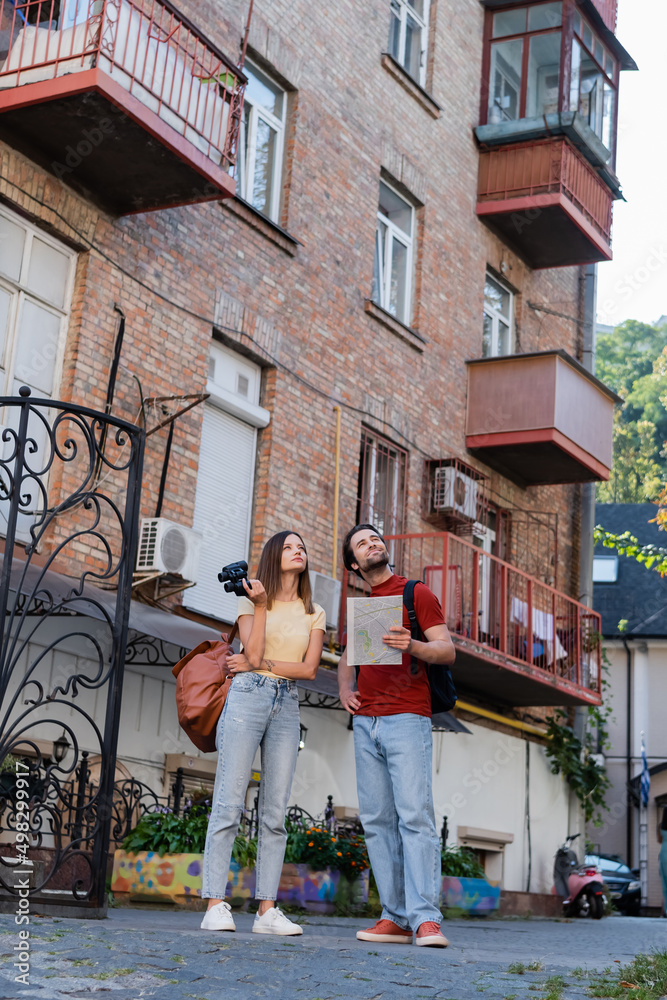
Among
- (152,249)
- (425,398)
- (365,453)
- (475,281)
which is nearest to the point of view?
(152,249)

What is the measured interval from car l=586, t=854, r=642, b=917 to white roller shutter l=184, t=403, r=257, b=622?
1874cm

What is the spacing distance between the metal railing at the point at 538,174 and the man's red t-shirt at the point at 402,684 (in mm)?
→ 12363

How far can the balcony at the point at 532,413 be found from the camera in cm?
1645

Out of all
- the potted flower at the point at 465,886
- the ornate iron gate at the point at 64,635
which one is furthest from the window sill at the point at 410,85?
the potted flower at the point at 465,886

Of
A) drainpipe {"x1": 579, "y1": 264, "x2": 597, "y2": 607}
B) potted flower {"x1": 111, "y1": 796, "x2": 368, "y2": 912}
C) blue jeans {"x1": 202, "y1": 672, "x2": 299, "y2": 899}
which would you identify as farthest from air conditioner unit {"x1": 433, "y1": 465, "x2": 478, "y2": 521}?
blue jeans {"x1": 202, "y1": 672, "x2": 299, "y2": 899}

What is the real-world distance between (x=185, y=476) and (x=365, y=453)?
368 cm

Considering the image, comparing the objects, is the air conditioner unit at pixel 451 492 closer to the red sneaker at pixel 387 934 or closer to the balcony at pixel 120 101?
the balcony at pixel 120 101

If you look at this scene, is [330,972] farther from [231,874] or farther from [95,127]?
[95,127]

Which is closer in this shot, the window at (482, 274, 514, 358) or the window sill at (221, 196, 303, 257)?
the window sill at (221, 196, 303, 257)

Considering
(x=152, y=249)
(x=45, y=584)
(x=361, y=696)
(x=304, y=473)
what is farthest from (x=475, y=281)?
(x=361, y=696)

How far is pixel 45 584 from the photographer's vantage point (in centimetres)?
858

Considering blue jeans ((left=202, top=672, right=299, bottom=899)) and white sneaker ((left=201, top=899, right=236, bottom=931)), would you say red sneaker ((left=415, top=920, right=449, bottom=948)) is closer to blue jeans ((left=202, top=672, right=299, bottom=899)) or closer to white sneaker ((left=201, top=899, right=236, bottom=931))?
blue jeans ((left=202, top=672, right=299, bottom=899))

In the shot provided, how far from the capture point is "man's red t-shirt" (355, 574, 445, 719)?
589 centimetres

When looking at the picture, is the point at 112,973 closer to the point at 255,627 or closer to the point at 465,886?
the point at 255,627
